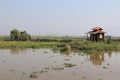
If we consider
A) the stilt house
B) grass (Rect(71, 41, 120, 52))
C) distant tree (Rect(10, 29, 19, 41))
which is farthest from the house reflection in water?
distant tree (Rect(10, 29, 19, 41))

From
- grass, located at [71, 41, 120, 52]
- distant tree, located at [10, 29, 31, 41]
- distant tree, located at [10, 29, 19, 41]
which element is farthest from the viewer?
distant tree, located at [10, 29, 19, 41]

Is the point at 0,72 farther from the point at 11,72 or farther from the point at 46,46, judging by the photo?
the point at 46,46

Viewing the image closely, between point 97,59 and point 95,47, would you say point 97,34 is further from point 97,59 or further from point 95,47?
point 97,59

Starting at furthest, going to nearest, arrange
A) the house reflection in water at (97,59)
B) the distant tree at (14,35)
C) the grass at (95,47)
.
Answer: the distant tree at (14,35) → the grass at (95,47) → the house reflection in water at (97,59)

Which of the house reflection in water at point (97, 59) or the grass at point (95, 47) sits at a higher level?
the grass at point (95, 47)

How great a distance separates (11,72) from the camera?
49.3 feet

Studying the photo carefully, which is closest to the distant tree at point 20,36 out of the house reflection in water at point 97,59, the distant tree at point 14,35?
the distant tree at point 14,35

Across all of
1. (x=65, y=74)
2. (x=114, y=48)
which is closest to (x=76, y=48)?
(x=114, y=48)

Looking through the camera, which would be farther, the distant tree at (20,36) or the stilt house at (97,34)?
the distant tree at (20,36)

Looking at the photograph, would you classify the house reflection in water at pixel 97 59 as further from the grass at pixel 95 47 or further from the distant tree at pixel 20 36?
the distant tree at pixel 20 36

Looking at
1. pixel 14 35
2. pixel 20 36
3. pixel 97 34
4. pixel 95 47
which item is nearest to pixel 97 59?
pixel 95 47

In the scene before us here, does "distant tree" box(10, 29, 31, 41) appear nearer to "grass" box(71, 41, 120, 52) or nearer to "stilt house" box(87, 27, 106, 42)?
"stilt house" box(87, 27, 106, 42)

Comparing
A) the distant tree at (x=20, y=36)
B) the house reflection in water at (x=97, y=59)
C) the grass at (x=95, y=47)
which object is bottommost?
the house reflection in water at (x=97, y=59)

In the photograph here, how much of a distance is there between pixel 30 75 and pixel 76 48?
19874 mm
